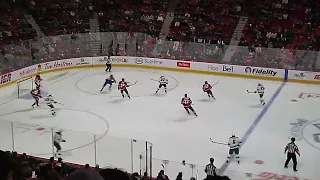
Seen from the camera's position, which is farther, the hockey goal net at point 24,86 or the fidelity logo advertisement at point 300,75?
the fidelity logo advertisement at point 300,75

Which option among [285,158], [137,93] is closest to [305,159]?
[285,158]

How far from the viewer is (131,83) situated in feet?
60.1

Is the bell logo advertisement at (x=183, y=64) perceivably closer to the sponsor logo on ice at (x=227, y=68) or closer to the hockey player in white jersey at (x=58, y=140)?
the sponsor logo on ice at (x=227, y=68)

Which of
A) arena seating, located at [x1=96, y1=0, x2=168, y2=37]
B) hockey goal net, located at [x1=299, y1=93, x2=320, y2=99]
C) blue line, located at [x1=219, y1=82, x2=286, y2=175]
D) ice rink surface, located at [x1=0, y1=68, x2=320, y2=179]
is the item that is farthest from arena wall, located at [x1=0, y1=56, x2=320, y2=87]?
arena seating, located at [x1=96, y1=0, x2=168, y2=37]

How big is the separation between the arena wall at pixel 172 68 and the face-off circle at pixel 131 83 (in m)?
0.81

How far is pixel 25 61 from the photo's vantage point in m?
18.1

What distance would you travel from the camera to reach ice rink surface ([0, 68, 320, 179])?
9.62 metres

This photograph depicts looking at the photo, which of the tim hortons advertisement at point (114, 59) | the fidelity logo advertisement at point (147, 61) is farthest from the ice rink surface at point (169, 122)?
the tim hortons advertisement at point (114, 59)

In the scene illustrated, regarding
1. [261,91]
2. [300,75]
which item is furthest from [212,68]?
[261,91]

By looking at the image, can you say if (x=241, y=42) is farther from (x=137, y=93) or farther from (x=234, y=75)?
(x=137, y=93)

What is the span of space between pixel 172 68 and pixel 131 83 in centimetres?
291

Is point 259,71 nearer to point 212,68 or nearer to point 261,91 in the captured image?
point 212,68

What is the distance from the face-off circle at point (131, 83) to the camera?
16875 millimetres

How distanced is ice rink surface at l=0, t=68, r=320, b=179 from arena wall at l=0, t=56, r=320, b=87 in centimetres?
44
